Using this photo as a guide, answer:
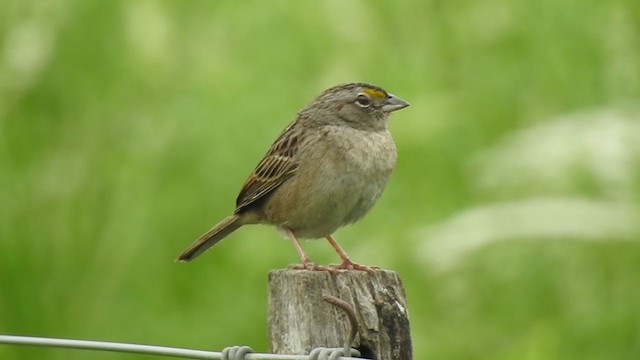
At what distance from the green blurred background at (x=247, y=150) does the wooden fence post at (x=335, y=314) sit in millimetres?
2567

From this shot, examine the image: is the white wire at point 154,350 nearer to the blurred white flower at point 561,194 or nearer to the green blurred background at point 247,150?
the blurred white flower at point 561,194

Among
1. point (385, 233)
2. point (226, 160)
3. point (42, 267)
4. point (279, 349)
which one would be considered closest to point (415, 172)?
point (385, 233)

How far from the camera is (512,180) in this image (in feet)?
24.3

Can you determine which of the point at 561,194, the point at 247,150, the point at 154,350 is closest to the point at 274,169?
the point at 247,150

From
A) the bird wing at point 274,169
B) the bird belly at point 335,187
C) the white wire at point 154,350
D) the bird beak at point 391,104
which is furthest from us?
the bird beak at point 391,104

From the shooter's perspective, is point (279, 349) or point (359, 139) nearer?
point (279, 349)

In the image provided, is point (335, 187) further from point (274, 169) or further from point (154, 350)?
point (154, 350)

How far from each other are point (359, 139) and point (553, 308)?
5.15ft

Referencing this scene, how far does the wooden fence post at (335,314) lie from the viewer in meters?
4.62

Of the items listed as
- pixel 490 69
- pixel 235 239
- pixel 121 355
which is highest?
pixel 490 69

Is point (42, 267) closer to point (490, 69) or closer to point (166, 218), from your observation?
point (166, 218)

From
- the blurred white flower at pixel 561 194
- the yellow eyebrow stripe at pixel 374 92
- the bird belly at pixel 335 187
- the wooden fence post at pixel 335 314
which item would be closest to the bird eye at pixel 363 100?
the yellow eyebrow stripe at pixel 374 92

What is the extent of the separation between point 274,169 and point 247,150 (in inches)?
59.1

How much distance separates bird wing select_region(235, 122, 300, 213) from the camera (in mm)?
6598
